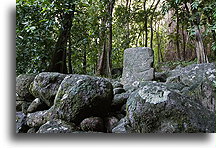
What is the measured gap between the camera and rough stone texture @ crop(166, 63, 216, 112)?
1881mm

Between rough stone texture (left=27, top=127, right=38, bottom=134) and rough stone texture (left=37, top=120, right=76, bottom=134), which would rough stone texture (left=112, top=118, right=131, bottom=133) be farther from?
rough stone texture (left=27, top=127, right=38, bottom=134)

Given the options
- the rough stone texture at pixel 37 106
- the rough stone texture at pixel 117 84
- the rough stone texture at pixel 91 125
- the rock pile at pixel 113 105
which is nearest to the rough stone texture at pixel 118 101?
the rock pile at pixel 113 105

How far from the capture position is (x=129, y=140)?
1.73m

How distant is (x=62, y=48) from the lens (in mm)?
2367

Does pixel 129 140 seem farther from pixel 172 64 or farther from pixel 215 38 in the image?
pixel 215 38

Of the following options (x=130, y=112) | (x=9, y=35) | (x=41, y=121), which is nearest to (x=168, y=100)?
(x=130, y=112)

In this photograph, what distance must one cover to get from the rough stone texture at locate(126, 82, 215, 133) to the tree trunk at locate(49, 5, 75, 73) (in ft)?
3.51

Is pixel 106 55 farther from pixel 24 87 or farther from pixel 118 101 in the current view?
pixel 24 87

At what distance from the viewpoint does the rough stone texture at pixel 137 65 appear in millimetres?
2730

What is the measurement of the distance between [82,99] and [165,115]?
74 centimetres

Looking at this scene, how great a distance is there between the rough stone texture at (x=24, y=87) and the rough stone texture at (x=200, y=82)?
1.66 metres

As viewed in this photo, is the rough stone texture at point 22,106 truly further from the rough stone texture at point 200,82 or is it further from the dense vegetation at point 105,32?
the rough stone texture at point 200,82

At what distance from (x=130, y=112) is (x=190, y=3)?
6.45 feet

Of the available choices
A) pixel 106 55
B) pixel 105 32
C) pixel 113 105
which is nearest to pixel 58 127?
pixel 113 105
